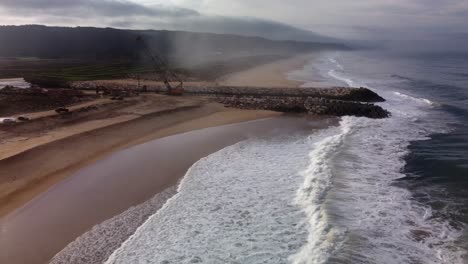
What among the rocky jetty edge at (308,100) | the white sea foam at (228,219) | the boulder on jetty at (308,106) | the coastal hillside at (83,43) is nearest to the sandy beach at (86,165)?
the white sea foam at (228,219)

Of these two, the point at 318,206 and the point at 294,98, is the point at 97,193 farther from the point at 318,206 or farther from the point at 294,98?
the point at 294,98

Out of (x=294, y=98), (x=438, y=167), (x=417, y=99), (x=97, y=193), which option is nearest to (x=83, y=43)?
(x=294, y=98)

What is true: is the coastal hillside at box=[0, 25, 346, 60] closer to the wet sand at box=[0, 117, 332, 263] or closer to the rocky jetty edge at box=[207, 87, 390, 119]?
the rocky jetty edge at box=[207, 87, 390, 119]

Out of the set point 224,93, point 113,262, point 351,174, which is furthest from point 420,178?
point 224,93

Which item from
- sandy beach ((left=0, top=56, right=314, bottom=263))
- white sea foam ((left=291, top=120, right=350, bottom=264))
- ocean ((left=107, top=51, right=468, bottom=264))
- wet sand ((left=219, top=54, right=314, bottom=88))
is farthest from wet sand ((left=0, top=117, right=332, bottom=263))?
wet sand ((left=219, top=54, right=314, bottom=88))

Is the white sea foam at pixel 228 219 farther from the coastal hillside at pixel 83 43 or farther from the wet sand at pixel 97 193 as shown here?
the coastal hillside at pixel 83 43

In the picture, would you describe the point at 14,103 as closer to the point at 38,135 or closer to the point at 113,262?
the point at 38,135
